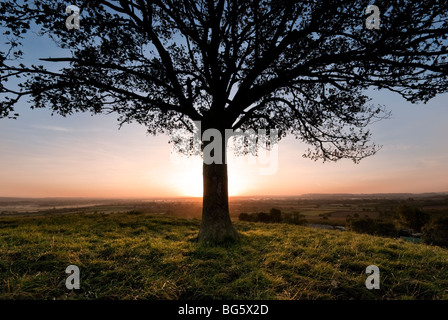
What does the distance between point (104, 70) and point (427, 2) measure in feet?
38.7

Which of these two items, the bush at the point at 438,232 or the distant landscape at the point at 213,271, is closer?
the distant landscape at the point at 213,271

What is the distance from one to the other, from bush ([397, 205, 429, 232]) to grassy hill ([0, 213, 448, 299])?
208 feet

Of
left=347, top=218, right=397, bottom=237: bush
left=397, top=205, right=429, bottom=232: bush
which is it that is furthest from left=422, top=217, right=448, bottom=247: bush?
left=397, top=205, right=429, bottom=232: bush

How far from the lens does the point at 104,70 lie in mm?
8625

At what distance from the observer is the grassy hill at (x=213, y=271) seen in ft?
11.9

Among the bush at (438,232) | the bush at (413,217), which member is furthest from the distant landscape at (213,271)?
the bush at (413,217)

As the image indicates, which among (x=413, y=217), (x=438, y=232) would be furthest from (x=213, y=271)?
(x=413, y=217)

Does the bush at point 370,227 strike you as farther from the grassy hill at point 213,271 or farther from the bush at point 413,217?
the grassy hill at point 213,271

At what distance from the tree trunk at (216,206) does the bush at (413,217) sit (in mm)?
64999

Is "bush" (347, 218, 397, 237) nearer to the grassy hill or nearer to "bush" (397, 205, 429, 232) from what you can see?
A: "bush" (397, 205, 429, 232)

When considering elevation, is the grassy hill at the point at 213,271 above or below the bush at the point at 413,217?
above

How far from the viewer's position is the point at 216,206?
7789 mm

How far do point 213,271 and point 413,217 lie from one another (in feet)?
231

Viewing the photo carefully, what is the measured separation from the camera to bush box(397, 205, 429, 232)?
4956 centimetres
